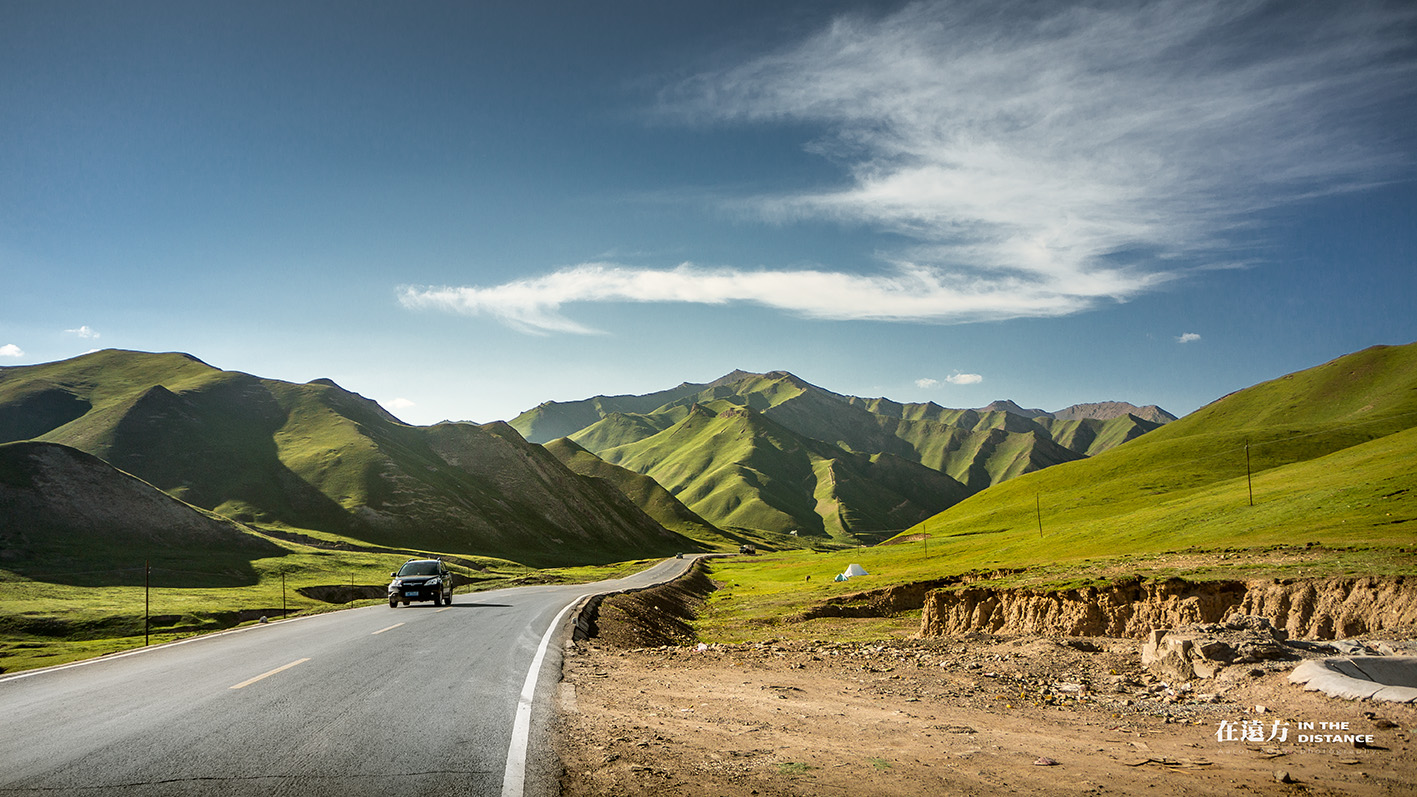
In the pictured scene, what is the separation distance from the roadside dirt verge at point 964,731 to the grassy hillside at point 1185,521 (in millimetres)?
16914

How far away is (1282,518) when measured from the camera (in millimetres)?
44781

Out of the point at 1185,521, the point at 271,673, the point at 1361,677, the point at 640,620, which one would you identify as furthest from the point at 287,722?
the point at 1185,521

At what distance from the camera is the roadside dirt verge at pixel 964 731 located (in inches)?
319

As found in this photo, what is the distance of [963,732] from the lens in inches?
428

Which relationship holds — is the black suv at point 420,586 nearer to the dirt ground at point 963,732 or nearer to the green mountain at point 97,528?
the dirt ground at point 963,732

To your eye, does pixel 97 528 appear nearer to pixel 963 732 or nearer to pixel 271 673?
pixel 271 673

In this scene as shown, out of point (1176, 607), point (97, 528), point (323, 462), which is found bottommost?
point (1176, 607)

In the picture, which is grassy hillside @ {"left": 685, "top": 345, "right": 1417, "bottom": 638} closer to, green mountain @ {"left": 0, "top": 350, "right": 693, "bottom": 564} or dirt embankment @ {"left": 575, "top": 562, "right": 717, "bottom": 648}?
dirt embankment @ {"left": 575, "top": 562, "right": 717, "bottom": 648}

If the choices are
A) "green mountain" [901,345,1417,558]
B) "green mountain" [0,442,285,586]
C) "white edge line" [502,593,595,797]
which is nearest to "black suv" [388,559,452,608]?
"white edge line" [502,593,595,797]

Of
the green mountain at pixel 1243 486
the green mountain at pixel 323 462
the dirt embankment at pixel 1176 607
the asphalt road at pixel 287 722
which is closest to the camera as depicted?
the asphalt road at pixel 287 722

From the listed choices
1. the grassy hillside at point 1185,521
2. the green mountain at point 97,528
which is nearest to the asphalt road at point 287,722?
the grassy hillside at point 1185,521

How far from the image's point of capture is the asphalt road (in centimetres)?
750

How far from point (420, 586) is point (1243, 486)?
7080 cm

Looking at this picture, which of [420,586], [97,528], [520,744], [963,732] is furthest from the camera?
[97,528]
